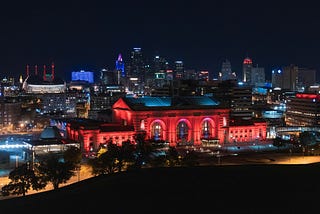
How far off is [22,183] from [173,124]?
96.3 ft

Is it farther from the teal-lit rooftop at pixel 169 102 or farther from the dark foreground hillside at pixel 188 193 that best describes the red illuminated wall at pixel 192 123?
the dark foreground hillside at pixel 188 193

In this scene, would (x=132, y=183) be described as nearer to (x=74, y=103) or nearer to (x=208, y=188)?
(x=208, y=188)

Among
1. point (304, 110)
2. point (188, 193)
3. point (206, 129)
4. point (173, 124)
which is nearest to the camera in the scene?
point (188, 193)

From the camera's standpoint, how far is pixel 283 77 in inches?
6033

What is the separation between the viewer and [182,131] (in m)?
56.9

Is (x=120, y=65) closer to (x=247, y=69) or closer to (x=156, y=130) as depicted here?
(x=247, y=69)

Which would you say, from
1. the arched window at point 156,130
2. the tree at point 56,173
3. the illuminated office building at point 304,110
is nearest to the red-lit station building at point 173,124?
the arched window at point 156,130

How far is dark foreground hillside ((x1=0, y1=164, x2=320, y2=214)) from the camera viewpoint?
19500 mm

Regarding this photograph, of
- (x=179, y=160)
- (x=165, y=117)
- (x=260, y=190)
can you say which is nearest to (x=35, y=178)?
(x=179, y=160)

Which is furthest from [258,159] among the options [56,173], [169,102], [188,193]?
[188,193]

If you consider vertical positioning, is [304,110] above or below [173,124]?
above

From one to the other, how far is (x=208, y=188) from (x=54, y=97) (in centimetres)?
8406

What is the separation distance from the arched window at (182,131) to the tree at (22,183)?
28.3m

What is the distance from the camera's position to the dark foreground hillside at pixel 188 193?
64.0 feet
